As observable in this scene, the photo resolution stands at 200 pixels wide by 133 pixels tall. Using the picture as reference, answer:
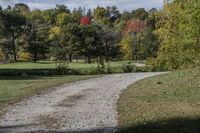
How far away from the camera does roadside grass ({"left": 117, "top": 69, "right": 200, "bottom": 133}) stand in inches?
583

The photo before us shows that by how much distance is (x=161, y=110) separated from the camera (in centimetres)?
1878

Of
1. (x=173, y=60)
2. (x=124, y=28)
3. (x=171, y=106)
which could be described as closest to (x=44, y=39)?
(x=124, y=28)

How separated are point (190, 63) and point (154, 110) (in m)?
7.92

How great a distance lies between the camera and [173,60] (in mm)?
28016

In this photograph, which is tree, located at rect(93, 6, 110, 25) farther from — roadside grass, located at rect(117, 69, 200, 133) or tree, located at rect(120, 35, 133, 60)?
roadside grass, located at rect(117, 69, 200, 133)

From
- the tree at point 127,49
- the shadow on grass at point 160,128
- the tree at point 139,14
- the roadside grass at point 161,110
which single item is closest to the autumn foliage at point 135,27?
the tree at point 127,49

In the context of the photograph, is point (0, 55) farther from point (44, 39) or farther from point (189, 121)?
point (189, 121)

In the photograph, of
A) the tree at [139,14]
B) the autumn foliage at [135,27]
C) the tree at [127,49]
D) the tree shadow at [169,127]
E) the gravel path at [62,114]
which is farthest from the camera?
the tree at [139,14]

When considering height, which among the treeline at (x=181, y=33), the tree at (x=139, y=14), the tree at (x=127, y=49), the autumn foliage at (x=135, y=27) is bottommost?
the tree at (x=127, y=49)

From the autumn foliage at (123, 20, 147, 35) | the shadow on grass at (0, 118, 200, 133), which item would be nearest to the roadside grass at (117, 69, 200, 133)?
the shadow on grass at (0, 118, 200, 133)

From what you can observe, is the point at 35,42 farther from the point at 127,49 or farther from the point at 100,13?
the point at 100,13

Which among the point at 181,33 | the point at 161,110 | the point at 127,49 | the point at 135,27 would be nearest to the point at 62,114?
the point at 161,110

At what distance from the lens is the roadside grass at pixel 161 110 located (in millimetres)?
14820

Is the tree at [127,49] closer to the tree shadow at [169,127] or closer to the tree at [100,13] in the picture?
the tree at [100,13]
